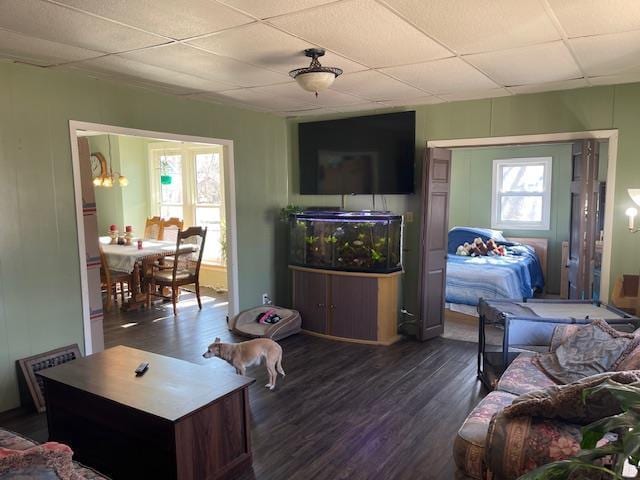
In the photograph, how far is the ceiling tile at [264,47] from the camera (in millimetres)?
2645

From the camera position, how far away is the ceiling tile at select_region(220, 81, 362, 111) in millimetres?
4145

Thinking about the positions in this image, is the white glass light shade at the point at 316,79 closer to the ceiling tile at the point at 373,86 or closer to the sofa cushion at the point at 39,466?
the ceiling tile at the point at 373,86

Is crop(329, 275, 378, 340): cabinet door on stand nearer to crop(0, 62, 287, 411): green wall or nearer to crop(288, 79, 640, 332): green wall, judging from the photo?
crop(288, 79, 640, 332): green wall

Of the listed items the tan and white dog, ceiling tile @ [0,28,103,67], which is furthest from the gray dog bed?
ceiling tile @ [0,28,103,67]

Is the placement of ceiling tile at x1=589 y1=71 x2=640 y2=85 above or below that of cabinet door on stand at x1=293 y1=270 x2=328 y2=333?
above

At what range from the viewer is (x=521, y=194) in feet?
24.5

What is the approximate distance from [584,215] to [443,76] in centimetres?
166

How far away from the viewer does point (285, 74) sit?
3592mm

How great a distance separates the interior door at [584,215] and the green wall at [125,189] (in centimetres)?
645

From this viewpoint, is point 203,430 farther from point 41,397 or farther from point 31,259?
point 31,259

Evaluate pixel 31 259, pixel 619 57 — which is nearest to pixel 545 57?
pixel 619 57

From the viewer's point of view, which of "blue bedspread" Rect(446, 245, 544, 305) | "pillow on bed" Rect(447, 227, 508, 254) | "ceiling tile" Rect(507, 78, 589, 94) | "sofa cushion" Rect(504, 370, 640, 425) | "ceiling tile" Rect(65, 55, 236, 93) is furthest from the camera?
"pillow on bed" Rect(447, 227, 508, 254)

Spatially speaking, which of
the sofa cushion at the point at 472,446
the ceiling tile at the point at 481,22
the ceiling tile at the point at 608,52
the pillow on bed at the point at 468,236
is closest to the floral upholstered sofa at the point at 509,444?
the sofa cushion at the point at 472,446

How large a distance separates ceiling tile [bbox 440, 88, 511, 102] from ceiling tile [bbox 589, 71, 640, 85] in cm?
70
